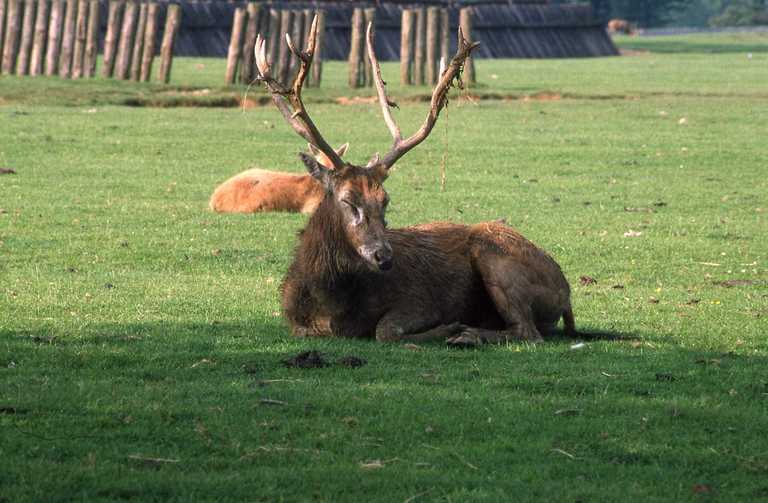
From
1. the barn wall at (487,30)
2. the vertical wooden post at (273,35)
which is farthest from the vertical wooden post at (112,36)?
the barn wall at (487,30)

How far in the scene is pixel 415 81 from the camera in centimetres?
3650

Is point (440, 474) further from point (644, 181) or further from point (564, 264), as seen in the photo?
point (644, 181)

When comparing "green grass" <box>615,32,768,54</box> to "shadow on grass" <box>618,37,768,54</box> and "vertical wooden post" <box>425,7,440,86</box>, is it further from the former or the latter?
"vertical wooden post" <box>425,7,440,86</box>

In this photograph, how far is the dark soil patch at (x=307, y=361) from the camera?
28.6ft

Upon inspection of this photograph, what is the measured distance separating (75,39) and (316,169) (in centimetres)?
2523

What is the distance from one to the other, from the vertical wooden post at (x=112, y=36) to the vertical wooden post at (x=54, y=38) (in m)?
1.12

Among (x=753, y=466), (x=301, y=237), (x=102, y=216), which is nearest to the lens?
(x=753, y=466)

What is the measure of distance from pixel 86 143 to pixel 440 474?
17.6 metres

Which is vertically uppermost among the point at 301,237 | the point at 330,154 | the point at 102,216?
the point at 330,154

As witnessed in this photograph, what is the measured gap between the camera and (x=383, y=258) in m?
9.45

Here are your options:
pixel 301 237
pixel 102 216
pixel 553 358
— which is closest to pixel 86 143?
pixel 102 216

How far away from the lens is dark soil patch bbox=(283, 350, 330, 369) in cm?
871

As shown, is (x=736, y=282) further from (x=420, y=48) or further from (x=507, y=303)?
(x=420, y=48)

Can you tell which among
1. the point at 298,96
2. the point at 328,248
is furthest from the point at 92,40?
the point at 328,248
